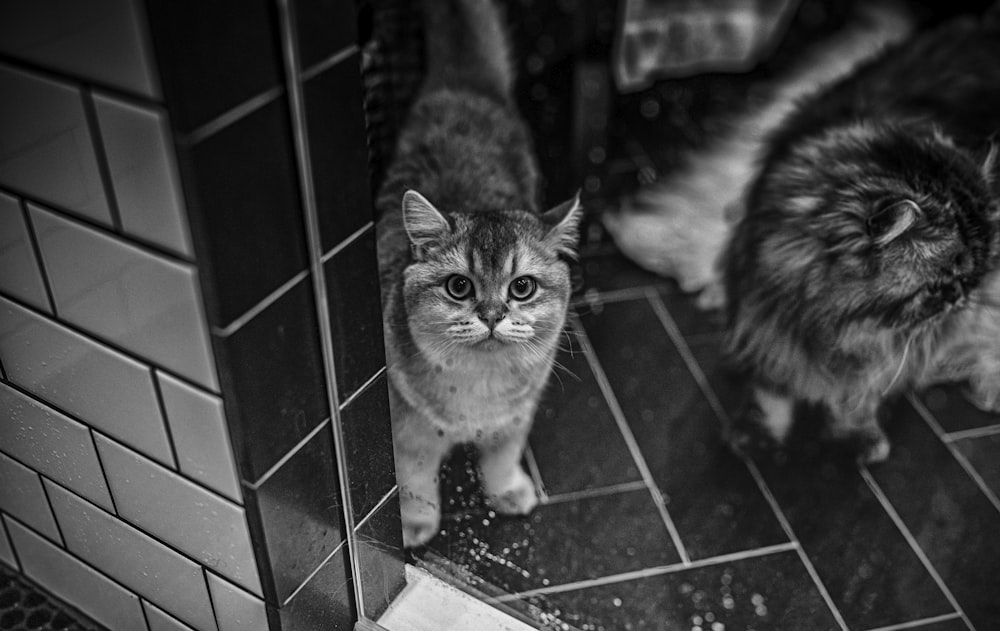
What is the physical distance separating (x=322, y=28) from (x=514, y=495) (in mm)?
864

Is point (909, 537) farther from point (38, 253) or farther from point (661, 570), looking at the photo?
point (38, 253)

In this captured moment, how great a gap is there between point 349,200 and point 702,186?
4.41 ft

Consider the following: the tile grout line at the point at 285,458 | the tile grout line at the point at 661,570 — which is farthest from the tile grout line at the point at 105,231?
the tile grout line at the point at 661,570

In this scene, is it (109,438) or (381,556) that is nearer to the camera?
(109,438)

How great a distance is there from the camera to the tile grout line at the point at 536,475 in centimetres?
145

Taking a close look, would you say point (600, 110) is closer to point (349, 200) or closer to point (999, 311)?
point (999, 311)

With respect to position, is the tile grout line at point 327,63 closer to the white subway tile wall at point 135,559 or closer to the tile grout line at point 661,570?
the white subway tile wall at point 135,559

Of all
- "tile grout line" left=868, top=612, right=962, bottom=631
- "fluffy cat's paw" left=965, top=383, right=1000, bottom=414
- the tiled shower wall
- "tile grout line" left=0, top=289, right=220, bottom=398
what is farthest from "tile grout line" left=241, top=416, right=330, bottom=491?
"fluffy cat's paw" left=965, top=383, right=1000, bottom=414

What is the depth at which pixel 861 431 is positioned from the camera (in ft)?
5.26

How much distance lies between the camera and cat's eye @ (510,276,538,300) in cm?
111

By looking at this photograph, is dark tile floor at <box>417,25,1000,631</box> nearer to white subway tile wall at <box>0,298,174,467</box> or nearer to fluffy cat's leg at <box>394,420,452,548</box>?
fluffy cat's leg at <box>394,420,452,548</box>

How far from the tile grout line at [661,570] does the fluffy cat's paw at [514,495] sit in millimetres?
124

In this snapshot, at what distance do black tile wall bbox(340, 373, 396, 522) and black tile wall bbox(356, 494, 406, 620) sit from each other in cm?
3

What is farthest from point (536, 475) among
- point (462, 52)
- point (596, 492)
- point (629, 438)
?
point (462, 52)
